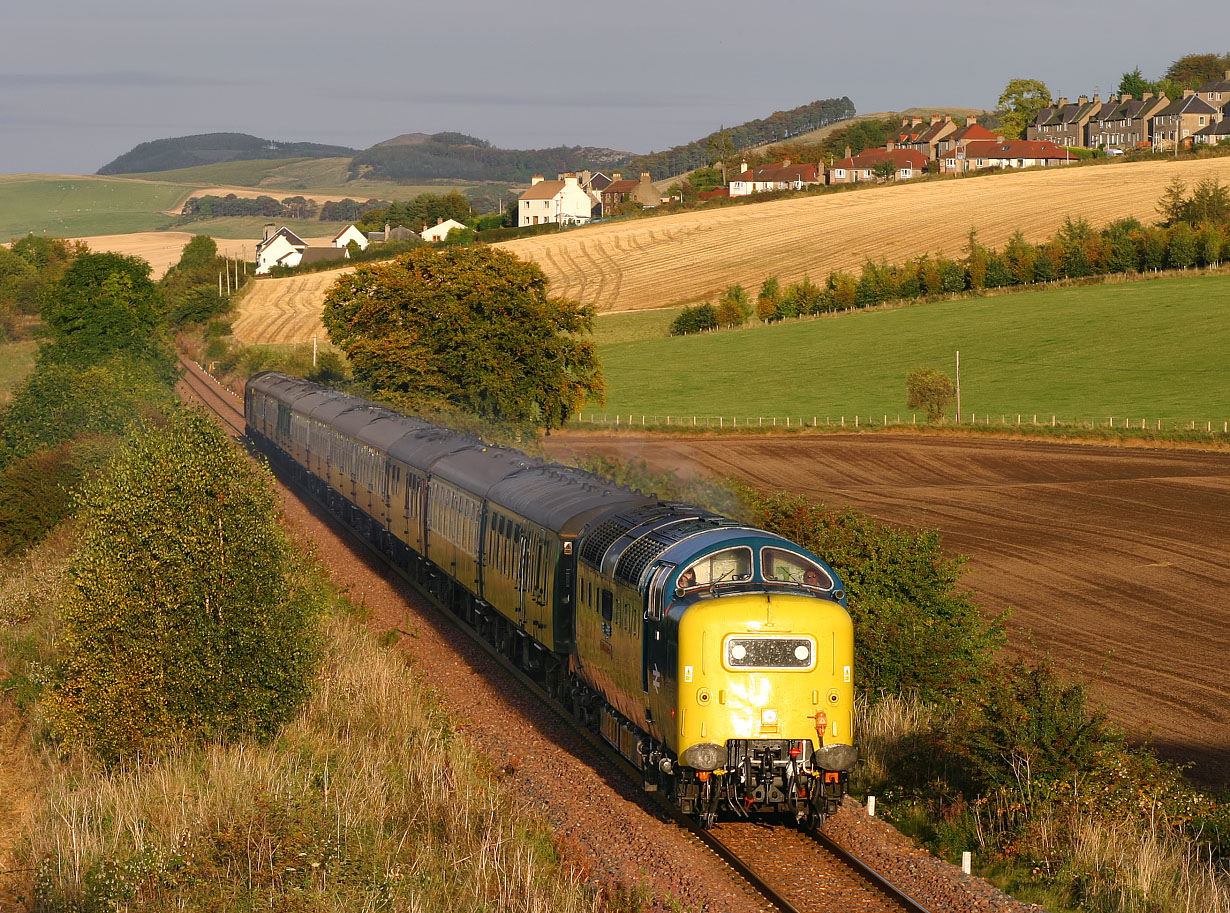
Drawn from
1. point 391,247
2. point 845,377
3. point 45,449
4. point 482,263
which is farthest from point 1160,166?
point 45,449

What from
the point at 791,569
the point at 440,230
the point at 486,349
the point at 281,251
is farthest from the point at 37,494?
the point at 440,230

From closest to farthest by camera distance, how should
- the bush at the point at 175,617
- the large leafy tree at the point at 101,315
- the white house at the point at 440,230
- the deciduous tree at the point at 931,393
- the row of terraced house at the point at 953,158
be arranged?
the bush at the point at 175,617, the deciduous tree at the point at 931,393, the large leafy tree at the point at 101,315, the white house at the point at 440,230, the row of terraced house at the point at 953,158

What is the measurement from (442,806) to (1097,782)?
789 cm

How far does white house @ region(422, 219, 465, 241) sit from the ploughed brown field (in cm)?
11395

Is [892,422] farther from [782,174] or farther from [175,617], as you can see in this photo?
[782,174]

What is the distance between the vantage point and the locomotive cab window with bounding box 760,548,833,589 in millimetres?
16234

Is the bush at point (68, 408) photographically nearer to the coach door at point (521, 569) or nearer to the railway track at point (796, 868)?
the coach door at point (521, 569)

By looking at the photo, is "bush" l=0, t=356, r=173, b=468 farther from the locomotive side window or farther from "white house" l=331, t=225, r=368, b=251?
"white house" l=331, t=225, r=368, b=251

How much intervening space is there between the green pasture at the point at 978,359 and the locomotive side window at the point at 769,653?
51.0 m

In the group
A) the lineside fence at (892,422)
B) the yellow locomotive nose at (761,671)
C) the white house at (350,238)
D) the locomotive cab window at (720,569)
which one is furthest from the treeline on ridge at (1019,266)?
the white house at (350,238)

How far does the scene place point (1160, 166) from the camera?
122 meters

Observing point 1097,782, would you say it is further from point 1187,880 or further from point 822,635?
point 822,635

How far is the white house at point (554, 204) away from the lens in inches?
7229

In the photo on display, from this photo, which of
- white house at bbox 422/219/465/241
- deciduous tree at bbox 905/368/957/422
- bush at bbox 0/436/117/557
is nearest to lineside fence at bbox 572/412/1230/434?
deciduous tree at bbox 905/368/957/422
